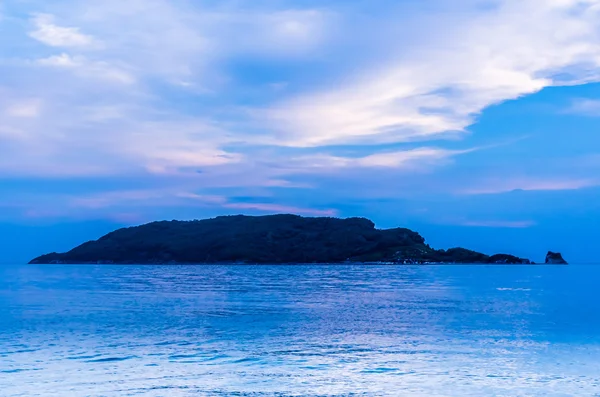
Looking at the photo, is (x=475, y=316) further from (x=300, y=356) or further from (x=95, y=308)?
(x=95, y=308)

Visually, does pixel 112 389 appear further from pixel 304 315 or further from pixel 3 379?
pixel 304 315

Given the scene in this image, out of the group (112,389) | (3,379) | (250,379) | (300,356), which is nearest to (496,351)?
(300,356)

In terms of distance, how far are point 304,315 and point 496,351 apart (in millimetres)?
24094

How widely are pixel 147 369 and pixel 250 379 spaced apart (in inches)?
214

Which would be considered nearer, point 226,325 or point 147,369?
point 147,369

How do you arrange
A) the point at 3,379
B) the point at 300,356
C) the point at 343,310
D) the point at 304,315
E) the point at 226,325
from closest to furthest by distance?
1. the point at 3,379
2. the point at 300,356
3. the point at 226,325
4. the point at 304,315
5. the point at 343,310

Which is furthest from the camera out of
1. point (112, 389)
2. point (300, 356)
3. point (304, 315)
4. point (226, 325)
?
point (304, 315)

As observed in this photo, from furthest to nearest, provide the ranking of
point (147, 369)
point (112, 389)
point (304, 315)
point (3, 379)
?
1. point (304, 315)
2. point (147, 369)
3. point (3, 379)
4. point (112, 389)

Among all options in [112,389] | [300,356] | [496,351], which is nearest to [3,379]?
[112,389]

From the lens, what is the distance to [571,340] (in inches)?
1673

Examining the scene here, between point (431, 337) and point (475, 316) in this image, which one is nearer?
point (431, 337)

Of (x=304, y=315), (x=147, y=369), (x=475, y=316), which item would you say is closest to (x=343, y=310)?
(x=304, y=315)

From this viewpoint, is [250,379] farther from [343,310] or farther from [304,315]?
[343,310]

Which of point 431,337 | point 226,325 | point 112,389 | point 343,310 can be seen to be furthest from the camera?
point 343,310
